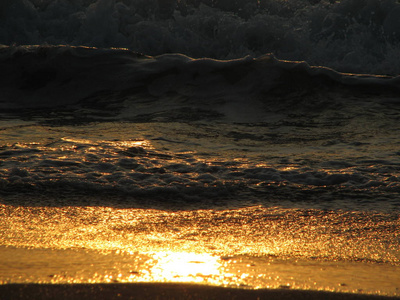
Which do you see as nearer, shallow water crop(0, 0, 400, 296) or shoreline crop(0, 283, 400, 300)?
shoreline crop(0, 283, 400, 300)

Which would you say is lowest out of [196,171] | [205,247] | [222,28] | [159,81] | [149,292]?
[159,81]

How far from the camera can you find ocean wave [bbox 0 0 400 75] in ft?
30.5

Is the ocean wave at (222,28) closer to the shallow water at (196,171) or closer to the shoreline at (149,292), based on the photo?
the shallow water at (196,171)

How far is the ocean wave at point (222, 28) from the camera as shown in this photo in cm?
928

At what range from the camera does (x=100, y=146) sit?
3.61 m

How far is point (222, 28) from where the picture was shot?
9.53m

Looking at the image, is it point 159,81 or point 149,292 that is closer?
point 149,292

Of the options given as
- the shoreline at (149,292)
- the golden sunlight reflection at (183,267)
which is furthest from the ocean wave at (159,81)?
the shoreline at (149,292)

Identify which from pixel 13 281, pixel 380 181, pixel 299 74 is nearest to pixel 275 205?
pixel 380 181

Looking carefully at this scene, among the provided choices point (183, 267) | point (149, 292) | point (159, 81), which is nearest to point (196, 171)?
point (183, 267)

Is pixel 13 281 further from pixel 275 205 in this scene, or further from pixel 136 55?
pixel 136 55

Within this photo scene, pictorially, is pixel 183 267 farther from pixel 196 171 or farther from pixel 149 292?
pixel 196 171

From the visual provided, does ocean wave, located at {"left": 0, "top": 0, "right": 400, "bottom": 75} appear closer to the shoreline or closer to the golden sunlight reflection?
the golden sunlight reflection

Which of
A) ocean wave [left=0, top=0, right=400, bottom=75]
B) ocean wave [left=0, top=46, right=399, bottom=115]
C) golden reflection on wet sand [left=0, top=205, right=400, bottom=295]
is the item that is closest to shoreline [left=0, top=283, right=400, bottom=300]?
golden reflection on wet sand [left=0, top=205, right=400, bottom=295]
